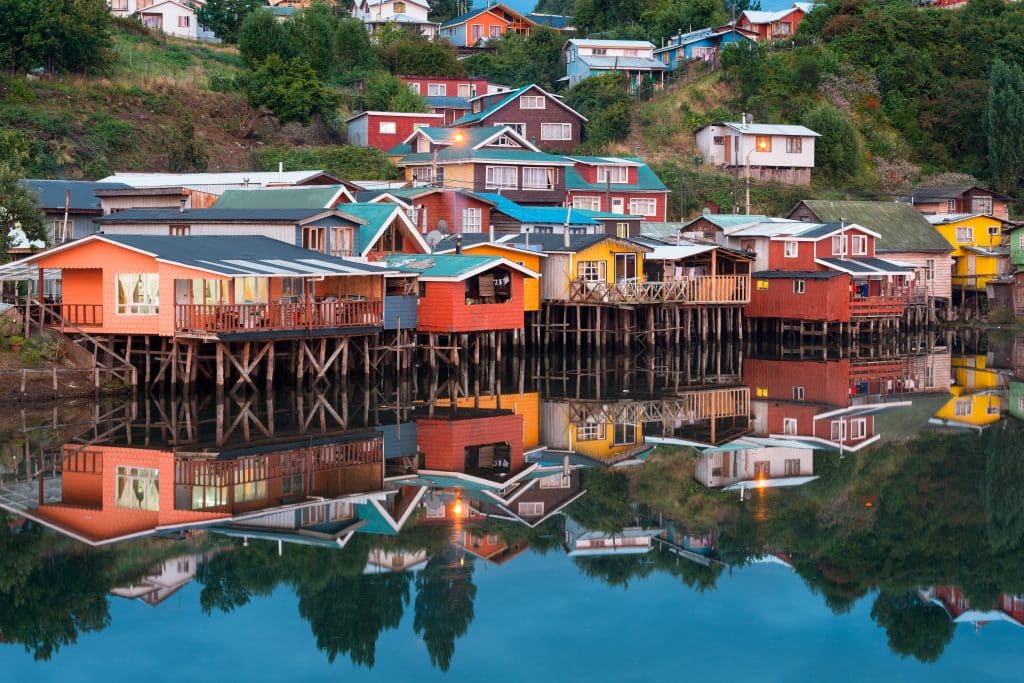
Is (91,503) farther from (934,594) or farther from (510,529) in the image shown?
(934,594)

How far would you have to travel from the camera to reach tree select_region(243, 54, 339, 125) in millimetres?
65812

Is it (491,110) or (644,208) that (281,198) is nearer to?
(644,208)

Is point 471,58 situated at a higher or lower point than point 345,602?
higher

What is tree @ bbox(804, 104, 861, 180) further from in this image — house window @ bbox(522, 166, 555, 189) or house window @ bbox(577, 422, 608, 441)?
house window @ bbox(577, 422, 608, 441)

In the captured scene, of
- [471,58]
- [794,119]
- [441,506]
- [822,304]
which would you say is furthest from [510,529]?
[471,58]

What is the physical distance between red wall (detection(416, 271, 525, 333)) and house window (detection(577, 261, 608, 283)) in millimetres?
7257

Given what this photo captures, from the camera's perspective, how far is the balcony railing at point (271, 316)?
110ft

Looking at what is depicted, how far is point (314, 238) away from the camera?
1602 inches

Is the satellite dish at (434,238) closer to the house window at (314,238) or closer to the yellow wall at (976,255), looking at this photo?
the house window at (314,238)

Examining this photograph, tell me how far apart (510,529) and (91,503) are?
6943mm

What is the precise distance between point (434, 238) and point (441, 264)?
22.4 feet

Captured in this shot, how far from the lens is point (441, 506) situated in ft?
78.3

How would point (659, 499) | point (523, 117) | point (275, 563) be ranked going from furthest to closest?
1. point (523, 117)
2. point (659, 499)
3. point (275, 563)

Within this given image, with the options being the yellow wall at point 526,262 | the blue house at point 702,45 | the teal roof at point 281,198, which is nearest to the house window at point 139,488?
the teal roof at point 281,198
